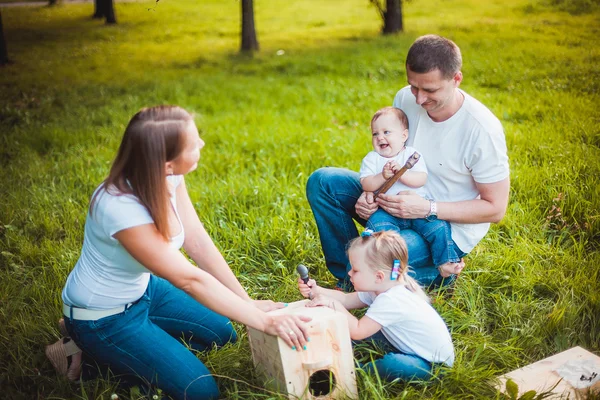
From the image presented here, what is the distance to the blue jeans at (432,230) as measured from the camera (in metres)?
3.07

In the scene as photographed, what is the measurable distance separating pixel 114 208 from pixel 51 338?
4.03ft

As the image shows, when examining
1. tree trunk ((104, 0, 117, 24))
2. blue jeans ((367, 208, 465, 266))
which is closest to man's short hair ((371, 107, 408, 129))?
blue jeans ((367, 208, 465, 266))

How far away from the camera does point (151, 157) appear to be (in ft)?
7.42

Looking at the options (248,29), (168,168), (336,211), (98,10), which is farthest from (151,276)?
(98,10)

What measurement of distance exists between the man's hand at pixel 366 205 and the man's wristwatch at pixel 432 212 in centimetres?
31

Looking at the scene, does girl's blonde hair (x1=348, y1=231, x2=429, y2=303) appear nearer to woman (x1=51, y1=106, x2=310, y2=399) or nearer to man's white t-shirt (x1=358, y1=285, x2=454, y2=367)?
man's white t-shirt (x1=358, y1=285, x2=454, y2=367)

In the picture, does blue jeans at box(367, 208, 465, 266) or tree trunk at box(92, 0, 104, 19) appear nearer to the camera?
blue jeans at box(367, 208, 465, 266)

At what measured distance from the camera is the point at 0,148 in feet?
19.8

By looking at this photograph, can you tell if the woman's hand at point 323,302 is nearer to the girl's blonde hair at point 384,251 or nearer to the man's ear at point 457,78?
the girl's blonde hair at point 384,251

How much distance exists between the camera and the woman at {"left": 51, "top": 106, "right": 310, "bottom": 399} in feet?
7.46

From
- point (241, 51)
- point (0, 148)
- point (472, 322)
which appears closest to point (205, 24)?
point (241, 51)

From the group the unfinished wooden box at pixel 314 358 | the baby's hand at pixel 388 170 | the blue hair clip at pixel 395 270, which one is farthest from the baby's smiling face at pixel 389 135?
the unfinished wooden box at pixel 314 358

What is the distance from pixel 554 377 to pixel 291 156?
3168 mm

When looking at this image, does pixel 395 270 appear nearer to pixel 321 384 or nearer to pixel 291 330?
pixel 291 330
